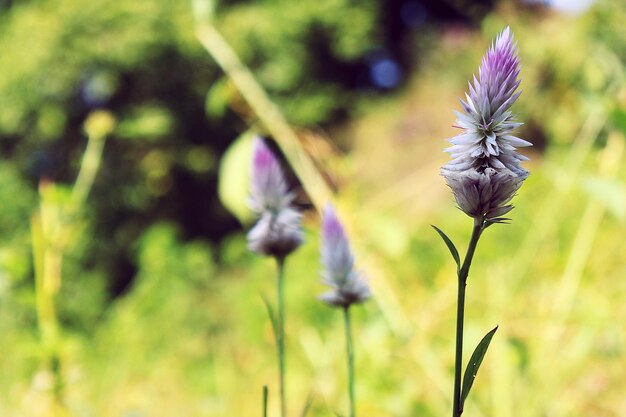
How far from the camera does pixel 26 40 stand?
15.5 ft

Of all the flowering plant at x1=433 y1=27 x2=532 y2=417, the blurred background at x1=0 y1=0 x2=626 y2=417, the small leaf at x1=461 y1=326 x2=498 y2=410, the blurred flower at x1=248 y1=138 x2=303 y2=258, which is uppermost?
the blurred background at x1=0 y1=0 x2=626 y2=417

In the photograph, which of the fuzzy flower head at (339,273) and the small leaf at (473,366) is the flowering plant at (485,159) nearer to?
the small leaf at (473,366)

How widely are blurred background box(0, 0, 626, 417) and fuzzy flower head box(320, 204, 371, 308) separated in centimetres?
6

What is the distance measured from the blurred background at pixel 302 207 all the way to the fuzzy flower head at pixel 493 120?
21 centimetres

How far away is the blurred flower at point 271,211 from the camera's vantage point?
501mm

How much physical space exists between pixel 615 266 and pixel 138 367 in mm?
1831

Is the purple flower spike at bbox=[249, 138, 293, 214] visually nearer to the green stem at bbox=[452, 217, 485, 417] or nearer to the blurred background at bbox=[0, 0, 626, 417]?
the blurred background at bbox=[0, 0, 626, 417]

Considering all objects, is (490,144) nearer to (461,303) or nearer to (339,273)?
(461,303)

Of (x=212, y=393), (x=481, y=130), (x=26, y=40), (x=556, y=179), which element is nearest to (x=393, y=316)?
(x=556, y=179)

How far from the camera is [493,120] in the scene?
305mm

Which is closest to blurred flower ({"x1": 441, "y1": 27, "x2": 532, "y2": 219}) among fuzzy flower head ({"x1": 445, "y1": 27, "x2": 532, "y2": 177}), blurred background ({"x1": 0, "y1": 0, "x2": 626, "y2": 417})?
fuzzy flower head ({"x1": 445, "y1": 27, "x2": 532, "y2": 177})

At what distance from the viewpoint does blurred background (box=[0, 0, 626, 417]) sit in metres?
0.96

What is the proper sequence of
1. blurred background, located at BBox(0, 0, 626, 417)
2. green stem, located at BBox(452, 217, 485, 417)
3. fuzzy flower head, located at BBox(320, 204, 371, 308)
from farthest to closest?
1. blurred background, located at BBox(0, 0, 626, 417)
2. fuzzy flower head, located at BBox(320, 204, 371, 308)
3. green stem, located at BBox(452, 217, 485, 417)

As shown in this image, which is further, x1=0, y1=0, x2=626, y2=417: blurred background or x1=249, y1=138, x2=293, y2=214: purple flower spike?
x1=0, y1=0, x2=626, y2=417: blurred background
